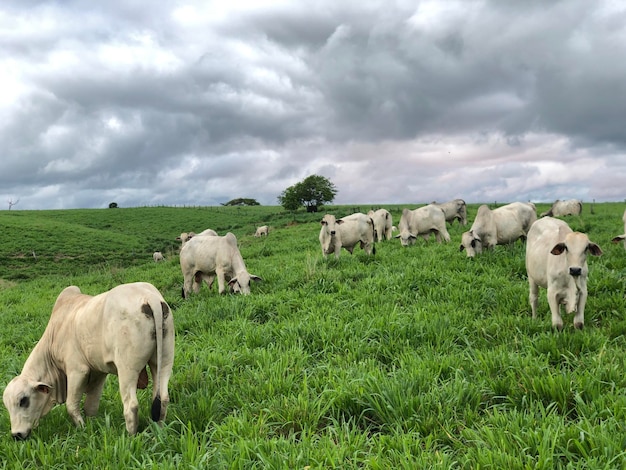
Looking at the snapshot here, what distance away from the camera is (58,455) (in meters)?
3.77

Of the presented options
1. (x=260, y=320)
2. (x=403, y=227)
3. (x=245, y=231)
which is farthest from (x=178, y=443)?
(x=245, y=231)

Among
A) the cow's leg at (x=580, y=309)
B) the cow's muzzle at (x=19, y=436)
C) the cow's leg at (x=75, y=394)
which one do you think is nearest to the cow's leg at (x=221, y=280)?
the cow's leg at (x=75, y=394)

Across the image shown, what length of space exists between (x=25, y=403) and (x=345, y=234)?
11959 millimetres

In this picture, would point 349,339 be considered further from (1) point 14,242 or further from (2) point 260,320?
(1) point 14,242

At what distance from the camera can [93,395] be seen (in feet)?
15.6

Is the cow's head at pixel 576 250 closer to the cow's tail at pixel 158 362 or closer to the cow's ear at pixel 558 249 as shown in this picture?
the cow's ear at pixel 558 249

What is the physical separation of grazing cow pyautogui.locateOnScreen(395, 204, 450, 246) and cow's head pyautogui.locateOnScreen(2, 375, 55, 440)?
14300 millimetres

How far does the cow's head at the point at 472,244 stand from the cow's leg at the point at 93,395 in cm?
894

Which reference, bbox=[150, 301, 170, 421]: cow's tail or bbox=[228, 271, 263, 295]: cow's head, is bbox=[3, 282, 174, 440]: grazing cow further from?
bbox=[228, 271, 263, 295]: cow's head

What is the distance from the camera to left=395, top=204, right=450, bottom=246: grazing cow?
1728cm

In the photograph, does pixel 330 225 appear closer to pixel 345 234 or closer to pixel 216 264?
pixel 345 234

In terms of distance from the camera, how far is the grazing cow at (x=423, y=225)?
17281 mm

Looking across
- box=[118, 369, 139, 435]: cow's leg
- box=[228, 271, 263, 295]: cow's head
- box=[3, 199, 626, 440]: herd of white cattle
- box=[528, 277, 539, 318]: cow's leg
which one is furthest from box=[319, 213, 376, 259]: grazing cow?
box=[118, 369, 139, 435]: cow's leg

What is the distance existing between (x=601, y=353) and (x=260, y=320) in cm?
526
